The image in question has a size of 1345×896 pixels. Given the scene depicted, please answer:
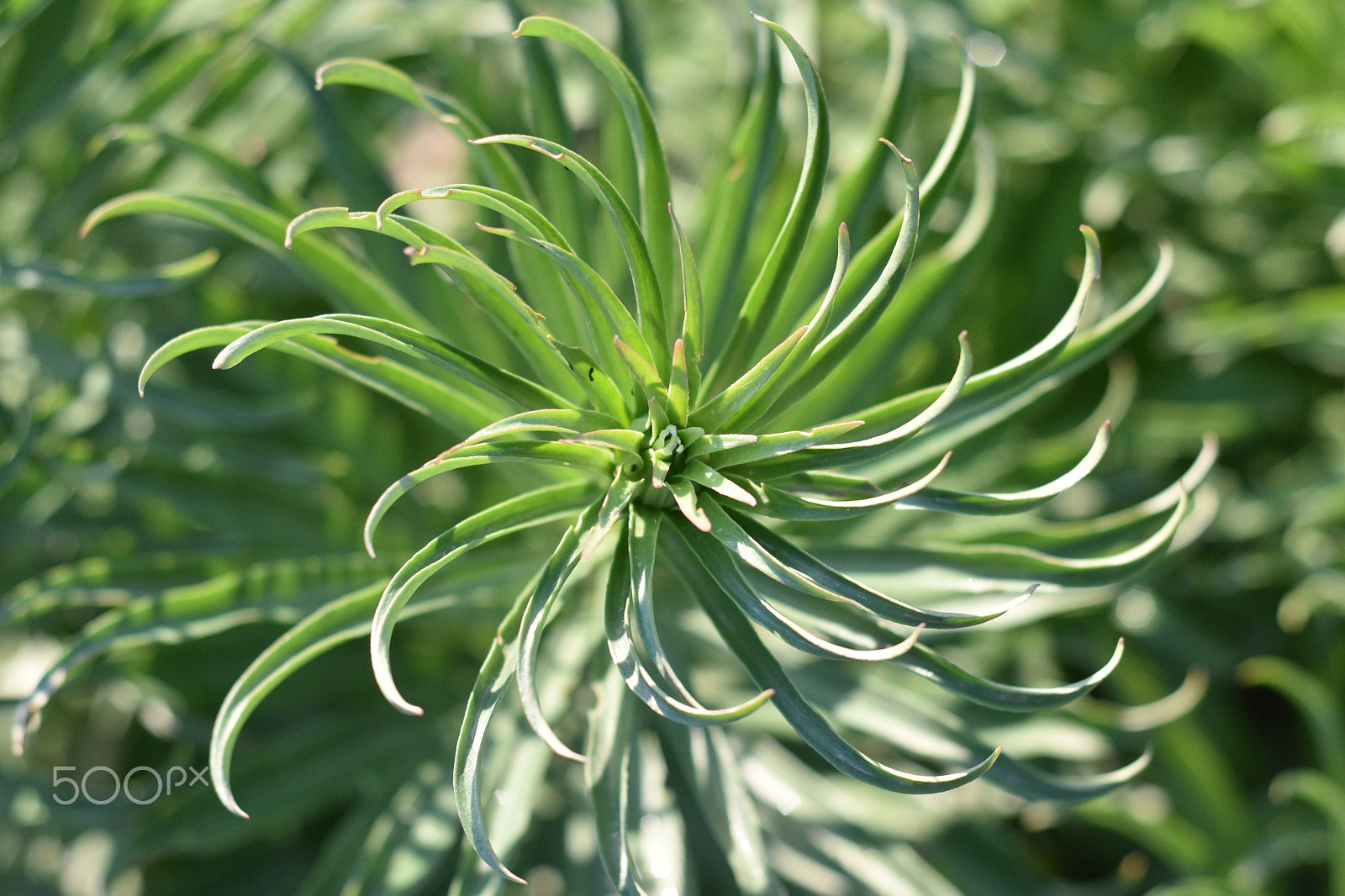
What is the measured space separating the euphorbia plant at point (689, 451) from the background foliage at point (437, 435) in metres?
0.22

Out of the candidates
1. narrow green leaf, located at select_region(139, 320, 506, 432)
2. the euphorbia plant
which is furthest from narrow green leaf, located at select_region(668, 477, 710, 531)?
narrow green leaf, located at select_region(139, 320, 506, 432)

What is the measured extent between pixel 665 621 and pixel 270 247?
630 mm

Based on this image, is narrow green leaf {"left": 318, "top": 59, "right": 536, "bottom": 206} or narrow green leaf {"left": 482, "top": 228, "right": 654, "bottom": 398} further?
narrow green leaf {"left": 318, "top": 59, "right": 536, "bottom": 206}

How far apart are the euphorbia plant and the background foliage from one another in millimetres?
220

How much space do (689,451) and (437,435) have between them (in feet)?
2.40

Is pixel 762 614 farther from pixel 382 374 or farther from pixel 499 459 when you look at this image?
pixel 382 374

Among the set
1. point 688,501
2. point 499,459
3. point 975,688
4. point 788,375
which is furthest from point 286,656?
point 975,688

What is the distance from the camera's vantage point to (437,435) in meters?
1.42

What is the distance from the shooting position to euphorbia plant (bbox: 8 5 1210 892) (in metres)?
0.74

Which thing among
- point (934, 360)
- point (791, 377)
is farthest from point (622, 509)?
point (934, 360)

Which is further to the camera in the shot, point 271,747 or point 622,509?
point 271,747

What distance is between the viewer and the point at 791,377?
0.81m

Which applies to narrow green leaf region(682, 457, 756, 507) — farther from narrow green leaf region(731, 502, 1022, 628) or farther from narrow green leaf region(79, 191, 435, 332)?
narrow green leaf region(79, 191, 435, 332)

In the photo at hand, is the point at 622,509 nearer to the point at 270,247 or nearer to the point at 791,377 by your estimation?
the point at 791,377
